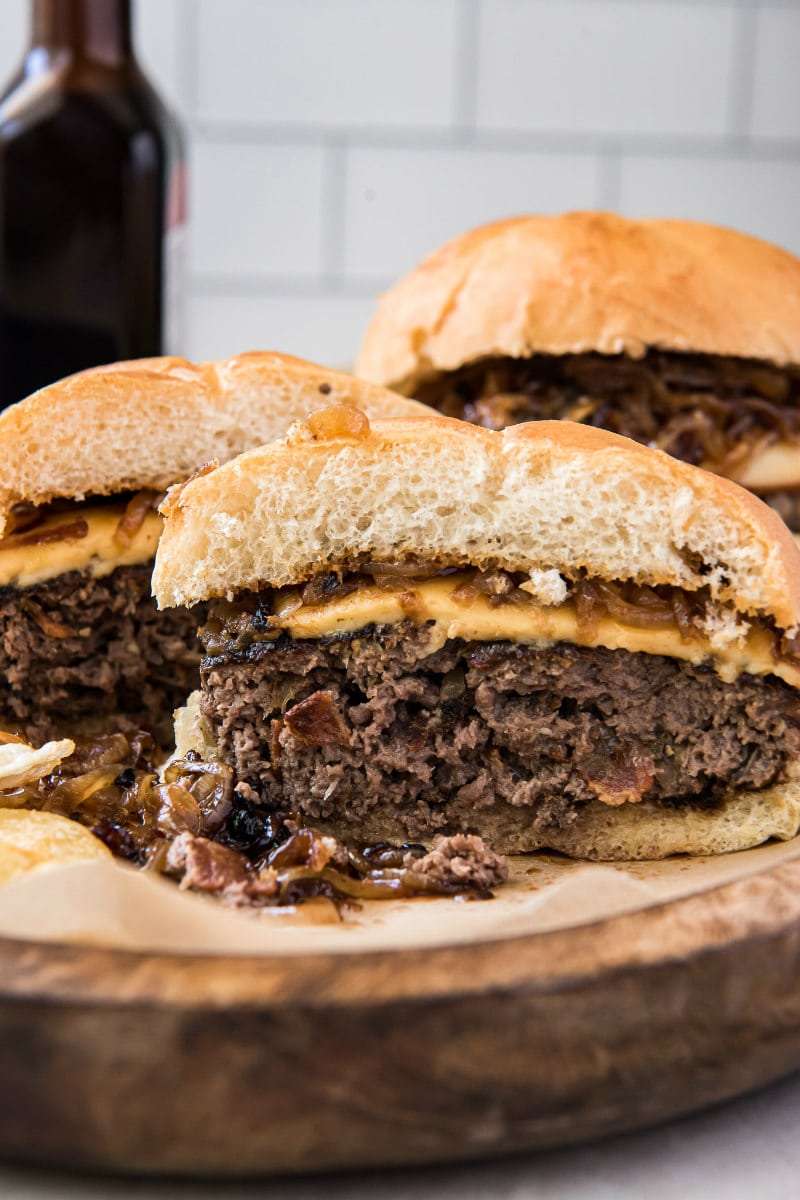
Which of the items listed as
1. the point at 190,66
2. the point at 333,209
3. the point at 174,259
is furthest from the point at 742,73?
the point at 174,259

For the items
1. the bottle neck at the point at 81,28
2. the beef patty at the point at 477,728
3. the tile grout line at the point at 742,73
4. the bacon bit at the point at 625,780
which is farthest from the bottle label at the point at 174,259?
the tile grout line at the point at 742,73

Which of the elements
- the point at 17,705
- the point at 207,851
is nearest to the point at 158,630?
the point at 17,705

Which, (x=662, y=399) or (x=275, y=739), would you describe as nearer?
(x=275, y=739)

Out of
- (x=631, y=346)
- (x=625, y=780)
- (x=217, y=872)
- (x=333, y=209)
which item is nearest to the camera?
(x=217, y=872)

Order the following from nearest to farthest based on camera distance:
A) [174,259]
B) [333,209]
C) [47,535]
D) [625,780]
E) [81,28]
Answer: [625,780] → [47,535] → [81,28] → [174,259] → [333,209]

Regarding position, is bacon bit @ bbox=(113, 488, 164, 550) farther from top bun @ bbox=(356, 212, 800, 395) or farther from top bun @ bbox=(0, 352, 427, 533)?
top bun @ bbox=(356, 212, 800, 395)

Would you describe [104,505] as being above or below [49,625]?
above

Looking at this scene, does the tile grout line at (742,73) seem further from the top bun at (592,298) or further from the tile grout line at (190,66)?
the top bun at (592,298)

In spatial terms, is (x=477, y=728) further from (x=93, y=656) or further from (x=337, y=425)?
(x=93, y=656)
